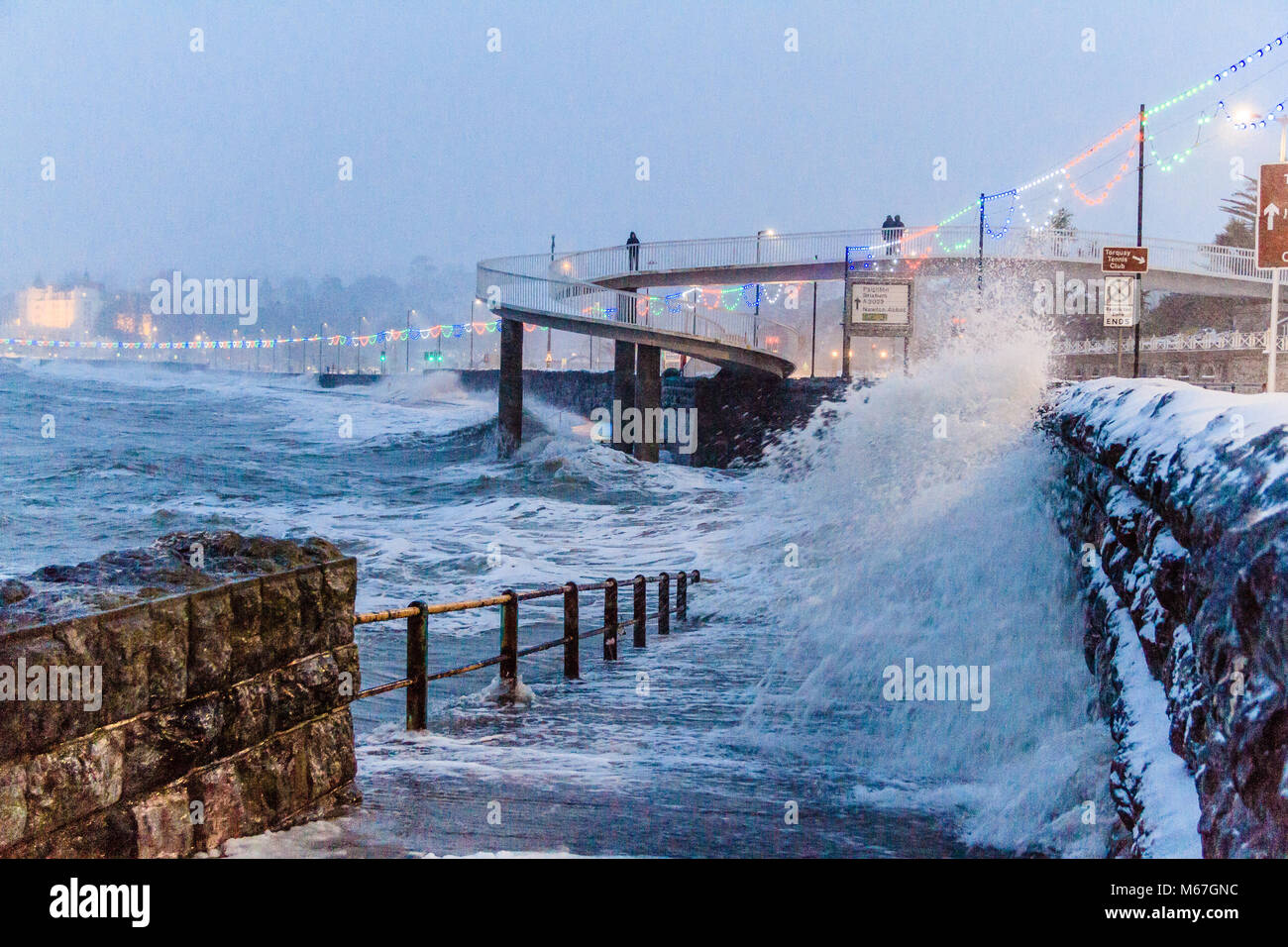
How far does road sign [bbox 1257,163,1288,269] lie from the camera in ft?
33.3

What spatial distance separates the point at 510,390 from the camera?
4578cm

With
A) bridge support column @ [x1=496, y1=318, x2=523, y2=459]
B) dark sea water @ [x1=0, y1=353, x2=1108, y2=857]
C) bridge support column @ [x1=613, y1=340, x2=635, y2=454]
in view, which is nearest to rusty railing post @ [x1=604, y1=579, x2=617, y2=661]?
dark sea water @ [x1=0, y1=353, x2=1108, y2=857]

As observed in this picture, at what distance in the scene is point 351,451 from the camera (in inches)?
2226

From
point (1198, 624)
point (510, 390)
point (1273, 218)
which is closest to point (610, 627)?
point (1273, 218)

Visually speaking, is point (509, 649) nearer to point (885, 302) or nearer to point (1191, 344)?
point (885, 302)

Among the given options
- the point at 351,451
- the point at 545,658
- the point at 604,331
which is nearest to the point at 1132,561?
the point at 545,658

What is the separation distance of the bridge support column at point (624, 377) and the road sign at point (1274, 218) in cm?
3484

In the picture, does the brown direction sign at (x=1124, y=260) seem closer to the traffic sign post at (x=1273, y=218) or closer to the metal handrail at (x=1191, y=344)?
the traffic sign post at (x=1273, y=218)

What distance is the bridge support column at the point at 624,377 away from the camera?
4462cm

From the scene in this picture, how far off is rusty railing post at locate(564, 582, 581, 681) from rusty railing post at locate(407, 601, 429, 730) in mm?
2801

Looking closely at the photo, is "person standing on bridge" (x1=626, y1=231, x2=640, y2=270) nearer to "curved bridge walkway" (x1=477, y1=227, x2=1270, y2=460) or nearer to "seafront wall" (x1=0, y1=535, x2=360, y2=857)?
"curved bridge walkway" (x1=477, y1=227, x2=1270, y2=460)

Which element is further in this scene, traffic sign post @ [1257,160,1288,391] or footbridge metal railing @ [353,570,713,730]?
traffic sign post @ [1257,160,1288,391]

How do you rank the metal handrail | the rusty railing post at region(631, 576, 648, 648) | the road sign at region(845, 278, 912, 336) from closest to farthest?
the rusty railing post at region(631, 576, 648, 648) < the road sign at region(845, 278, 912, 336) < the metal handrail

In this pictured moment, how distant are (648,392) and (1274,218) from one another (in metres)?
33.6
